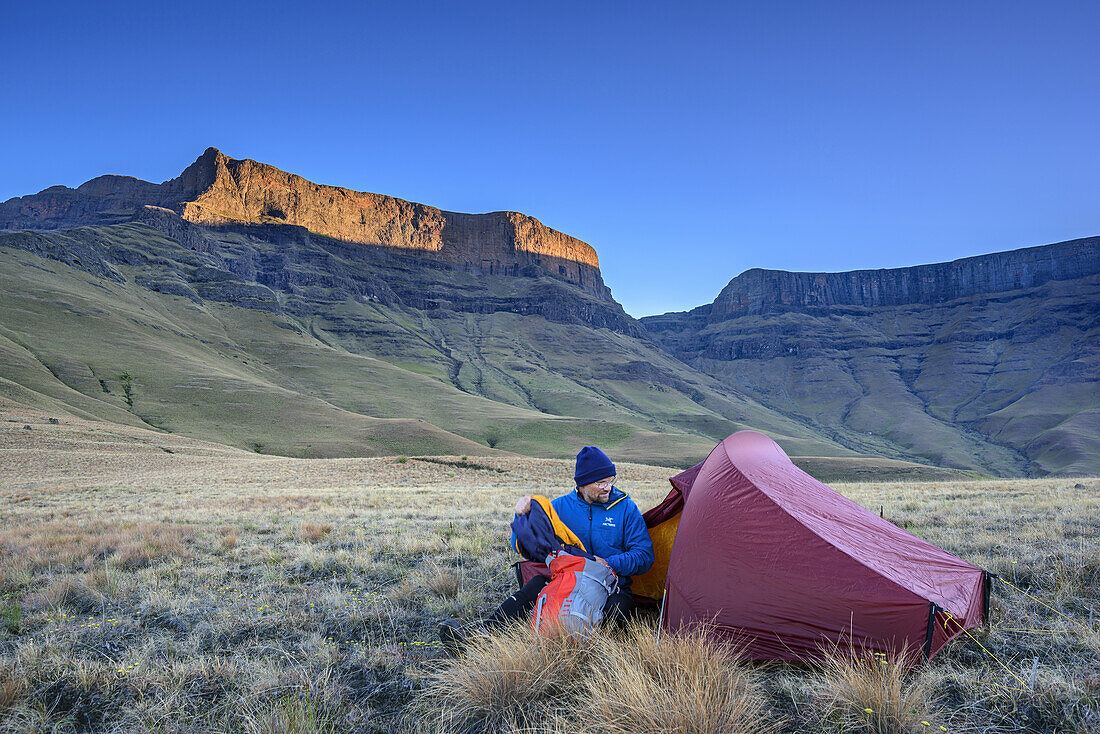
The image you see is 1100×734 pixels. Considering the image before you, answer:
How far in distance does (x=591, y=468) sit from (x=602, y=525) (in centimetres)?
55

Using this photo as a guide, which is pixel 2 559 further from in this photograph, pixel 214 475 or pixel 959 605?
pixel 214 475

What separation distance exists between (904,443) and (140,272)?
17864 cm

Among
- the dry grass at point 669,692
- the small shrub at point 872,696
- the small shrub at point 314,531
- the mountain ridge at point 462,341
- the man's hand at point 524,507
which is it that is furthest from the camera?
the mountain ridge at point 462,341

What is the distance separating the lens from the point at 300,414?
2569 inches

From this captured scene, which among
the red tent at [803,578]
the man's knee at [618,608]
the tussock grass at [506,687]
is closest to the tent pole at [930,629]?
the red tent at [803,578]

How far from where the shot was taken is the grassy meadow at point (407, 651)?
121 inches

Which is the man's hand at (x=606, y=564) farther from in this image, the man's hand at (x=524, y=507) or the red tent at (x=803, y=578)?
the man's hand at (x=524, y=507)

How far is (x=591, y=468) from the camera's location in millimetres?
4809

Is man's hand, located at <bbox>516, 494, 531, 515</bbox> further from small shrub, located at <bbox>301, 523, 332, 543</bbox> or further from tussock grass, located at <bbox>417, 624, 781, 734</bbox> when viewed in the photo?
small shrub, located at <bbox>301, 523, 332, 543</bbox>

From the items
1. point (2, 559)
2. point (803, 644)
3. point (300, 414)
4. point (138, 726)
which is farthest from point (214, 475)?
point (300, 414)

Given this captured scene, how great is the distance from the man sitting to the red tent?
1.18ft

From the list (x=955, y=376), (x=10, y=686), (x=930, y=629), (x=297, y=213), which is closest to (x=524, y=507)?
(x=930, y=629)

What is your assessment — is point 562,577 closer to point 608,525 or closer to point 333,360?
point 608,525

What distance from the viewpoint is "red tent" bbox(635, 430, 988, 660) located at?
11.9 feet
